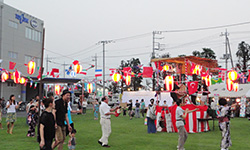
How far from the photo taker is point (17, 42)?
103 ft

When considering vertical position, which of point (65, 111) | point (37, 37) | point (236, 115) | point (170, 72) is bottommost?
point (236, 115)

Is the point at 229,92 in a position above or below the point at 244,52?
below

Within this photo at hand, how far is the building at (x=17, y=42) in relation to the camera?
96.3ft

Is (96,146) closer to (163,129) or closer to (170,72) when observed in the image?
(163,129)

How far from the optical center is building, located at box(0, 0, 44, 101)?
2934cm

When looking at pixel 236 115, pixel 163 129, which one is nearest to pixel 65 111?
pixel 163 129

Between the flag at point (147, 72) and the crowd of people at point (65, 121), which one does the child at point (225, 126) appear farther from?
the flag at point (147, 72)

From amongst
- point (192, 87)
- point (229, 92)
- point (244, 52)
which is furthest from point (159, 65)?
point (244, 52)

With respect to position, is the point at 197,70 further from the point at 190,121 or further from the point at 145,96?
the point at 145,96

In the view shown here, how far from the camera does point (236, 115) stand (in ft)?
77.4

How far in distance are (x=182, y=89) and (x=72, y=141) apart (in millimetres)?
13028

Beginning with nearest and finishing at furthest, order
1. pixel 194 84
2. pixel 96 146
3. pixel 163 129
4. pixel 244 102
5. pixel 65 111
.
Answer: pixel 65 111 < pixel 96 146 < pixel 163 129 < pixel 194 84 < pixel 244 102

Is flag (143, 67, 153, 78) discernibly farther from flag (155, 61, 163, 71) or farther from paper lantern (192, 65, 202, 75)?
paper lantern (192, 65, 202, 75)

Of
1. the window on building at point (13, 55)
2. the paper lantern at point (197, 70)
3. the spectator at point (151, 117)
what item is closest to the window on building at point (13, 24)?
the window on building at point (13, 55)
